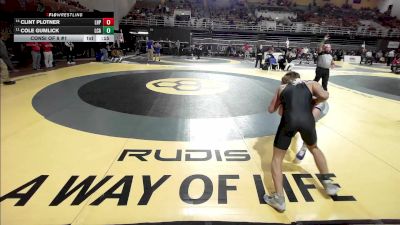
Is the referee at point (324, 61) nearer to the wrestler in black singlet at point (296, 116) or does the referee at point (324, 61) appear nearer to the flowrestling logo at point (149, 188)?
the flowrestling logo at point (149, 188)

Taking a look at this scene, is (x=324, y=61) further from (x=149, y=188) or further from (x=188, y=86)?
(x=149, y=188)

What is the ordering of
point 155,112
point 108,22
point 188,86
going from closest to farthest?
1. point 108,22
2. point 155,112
3. point 188,86

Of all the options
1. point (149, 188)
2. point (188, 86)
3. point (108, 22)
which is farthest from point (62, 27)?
point (188, 86)

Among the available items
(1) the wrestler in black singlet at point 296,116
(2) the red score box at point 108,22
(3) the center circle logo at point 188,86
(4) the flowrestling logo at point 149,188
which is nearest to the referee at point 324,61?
(3) the center circle logo at point 188,86

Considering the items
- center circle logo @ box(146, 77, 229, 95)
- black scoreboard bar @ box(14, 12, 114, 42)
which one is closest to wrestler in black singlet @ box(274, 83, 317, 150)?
black scoreboard bar @ box(14, 12, 114, 42)

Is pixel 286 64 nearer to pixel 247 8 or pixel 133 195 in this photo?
pixel 133 195

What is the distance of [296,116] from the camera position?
288cm

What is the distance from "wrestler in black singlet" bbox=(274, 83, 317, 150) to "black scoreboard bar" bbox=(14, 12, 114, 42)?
206cm

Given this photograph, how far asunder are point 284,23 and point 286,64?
66.9 ft

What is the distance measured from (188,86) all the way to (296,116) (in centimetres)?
584

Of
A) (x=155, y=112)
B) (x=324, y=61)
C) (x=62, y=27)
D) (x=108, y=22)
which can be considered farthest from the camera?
(x=324, y=61)

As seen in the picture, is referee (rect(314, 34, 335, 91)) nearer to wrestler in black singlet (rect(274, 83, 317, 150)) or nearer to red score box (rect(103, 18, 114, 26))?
wrestler in black singlet (rect(274, 83, 317, 150))

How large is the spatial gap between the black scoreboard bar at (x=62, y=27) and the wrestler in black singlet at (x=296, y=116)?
2.06 meters

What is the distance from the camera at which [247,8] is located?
119ft
